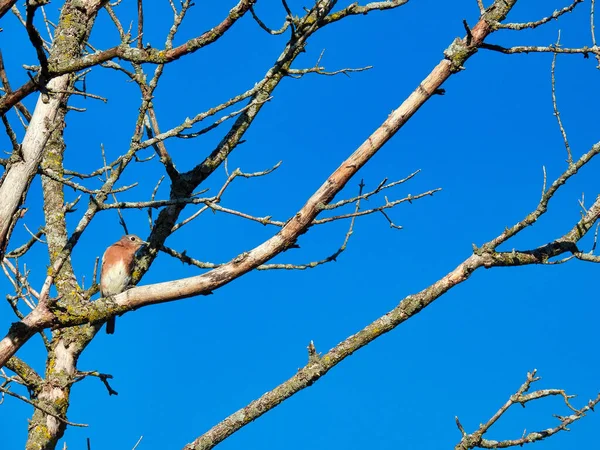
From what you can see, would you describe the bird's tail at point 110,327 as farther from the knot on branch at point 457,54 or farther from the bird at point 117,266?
the knot on branch at point 457,54

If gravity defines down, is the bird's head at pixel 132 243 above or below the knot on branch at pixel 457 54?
above

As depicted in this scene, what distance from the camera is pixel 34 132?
Answer: 504 cm

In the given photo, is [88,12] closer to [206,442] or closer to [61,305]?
[61,305]

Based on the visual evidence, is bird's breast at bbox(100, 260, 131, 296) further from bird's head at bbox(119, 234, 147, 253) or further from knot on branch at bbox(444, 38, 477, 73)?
knot on branch at bbox(444, 38, 477, 73)

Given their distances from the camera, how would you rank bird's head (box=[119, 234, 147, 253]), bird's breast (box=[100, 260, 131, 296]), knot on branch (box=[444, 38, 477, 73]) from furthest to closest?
bird's head (box=[119, 234, 147, 253])
bird's breast (box=[100, 260, 131, 296])
knot on branch (box=[444, 38, 477, 73])

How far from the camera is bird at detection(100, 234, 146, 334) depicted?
8.16 metres

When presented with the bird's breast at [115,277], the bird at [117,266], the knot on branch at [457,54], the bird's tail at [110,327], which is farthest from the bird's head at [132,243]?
the knot on branch at [457,54]

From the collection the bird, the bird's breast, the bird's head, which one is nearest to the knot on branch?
the bird

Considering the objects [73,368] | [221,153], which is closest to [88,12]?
[221,153]

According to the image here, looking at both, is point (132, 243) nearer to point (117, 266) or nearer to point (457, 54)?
point (117, 266)

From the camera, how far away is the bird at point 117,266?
8.16 metres

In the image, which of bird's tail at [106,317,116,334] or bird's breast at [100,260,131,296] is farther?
bird's tail at [106,317,116,334]

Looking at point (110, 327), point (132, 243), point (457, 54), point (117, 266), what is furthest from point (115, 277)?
point (457, 54)

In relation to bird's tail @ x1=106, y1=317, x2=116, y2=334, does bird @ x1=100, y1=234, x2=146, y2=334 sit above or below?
above
